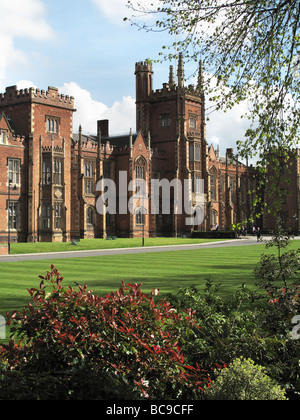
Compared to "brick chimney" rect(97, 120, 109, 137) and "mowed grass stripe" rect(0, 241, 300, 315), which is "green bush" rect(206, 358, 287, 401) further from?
"brick chimney" rect(97, 120, 109, 137)

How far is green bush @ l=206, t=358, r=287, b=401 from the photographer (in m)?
4.29

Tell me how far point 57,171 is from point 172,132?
71.8ft

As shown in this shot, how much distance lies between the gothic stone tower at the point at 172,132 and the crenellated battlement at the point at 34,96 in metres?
16.2

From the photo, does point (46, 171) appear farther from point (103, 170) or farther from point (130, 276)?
point (130, 276)

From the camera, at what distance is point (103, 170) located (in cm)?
5709

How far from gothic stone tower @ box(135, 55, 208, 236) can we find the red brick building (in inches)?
5.0

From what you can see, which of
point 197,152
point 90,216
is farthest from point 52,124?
point 197,152

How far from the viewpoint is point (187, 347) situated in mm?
5672

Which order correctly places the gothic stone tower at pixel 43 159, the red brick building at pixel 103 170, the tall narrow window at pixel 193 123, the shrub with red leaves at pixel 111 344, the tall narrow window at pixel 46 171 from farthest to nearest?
the tall narrow window at pixel 193 123 < the tall narrow window at pixel 46 171 < the gothic stone tower at pixel 43 159 < the red brick building at pixel 103 170 < the shrub with red leaves at pixel 111 344

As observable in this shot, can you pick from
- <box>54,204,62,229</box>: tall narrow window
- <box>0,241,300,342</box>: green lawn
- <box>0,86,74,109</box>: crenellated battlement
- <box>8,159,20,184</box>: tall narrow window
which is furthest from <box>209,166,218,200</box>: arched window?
<box>0,241,300,342</box>: green lawn

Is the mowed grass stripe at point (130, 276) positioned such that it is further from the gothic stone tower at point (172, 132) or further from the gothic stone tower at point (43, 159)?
the gothic stone tower at point (172, 132)

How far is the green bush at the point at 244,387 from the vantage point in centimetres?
429

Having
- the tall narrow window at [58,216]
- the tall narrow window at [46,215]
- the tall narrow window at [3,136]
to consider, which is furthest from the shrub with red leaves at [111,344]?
the tall narrow window at [58,216]

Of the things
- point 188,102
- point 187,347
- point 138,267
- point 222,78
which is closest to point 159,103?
point 188,102
